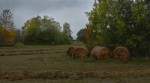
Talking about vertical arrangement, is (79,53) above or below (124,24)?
below

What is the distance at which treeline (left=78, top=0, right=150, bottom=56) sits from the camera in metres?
39.1

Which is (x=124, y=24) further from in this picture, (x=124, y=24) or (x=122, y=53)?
(x=122, y=53)

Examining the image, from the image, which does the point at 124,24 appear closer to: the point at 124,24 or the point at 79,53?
the point at 124,24

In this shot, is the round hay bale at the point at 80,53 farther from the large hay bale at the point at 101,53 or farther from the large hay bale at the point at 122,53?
the large hay bale at the point at 122,53

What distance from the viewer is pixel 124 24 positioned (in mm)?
39594

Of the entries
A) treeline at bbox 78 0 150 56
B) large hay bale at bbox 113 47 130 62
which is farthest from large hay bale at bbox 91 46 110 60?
treeline at bbox 78 0 150 56

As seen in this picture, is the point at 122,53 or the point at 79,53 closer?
the point at 122,53

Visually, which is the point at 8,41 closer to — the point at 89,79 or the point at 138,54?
the point at 138,54

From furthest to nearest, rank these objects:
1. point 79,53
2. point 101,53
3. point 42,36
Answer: point 42,36 < point 79,53 < point 101,53

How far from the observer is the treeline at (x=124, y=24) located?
1539 inches

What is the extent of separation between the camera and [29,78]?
76.3ft

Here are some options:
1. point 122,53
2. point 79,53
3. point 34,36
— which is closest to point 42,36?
point 34,36

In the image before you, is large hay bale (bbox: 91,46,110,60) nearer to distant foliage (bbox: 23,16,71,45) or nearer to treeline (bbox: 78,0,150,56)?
treeline (bbox: 78,0,150,56)

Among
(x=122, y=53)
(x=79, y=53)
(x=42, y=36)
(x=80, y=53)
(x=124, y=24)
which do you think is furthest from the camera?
(x=42, y=36)
